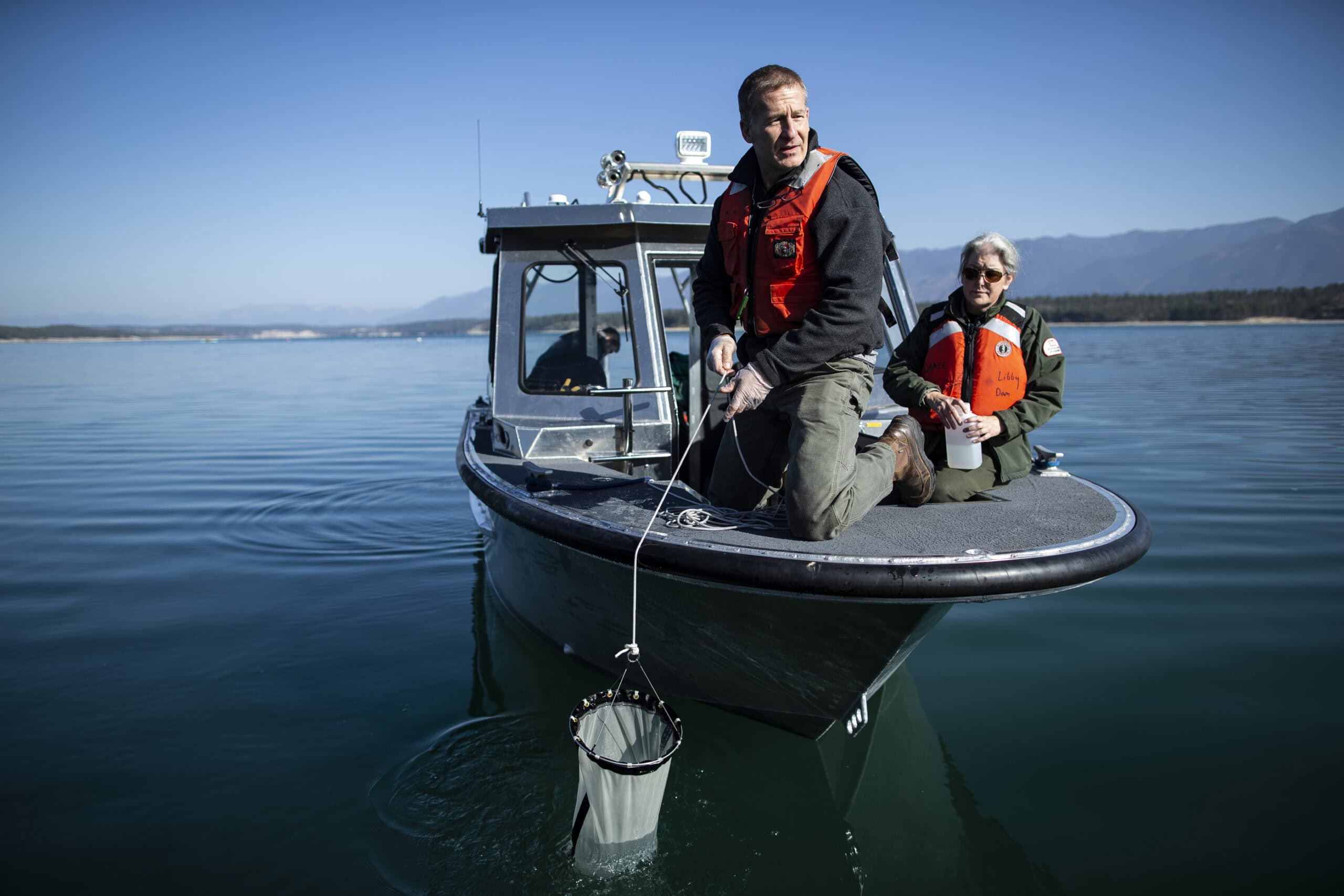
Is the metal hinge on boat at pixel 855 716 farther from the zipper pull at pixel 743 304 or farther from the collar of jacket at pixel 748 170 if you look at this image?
the collar of jacket at pixel 748 170

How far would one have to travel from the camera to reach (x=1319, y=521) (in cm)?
649

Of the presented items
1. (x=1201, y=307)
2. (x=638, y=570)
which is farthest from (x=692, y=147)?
(x=1201, y=307)

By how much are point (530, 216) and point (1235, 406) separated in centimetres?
1308

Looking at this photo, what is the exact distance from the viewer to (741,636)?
10.2 feet

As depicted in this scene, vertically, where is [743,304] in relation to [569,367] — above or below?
above

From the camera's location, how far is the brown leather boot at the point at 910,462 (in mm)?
3096

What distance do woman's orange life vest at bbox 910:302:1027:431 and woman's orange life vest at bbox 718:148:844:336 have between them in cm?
84

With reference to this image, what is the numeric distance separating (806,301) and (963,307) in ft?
3.10

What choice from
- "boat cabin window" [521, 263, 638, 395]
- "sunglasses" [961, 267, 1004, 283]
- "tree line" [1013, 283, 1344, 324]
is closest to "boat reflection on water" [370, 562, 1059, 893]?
"boat cabin window" [521, 263, 638, 395]

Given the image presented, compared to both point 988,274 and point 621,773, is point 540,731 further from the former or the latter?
point 988,274

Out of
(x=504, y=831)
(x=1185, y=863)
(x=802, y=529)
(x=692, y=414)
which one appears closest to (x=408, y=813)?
(x=504, y=831)

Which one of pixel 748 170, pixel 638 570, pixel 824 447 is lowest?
pixel 638 570

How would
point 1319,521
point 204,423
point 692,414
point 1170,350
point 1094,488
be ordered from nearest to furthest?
1. point 1094,488
2. point 692,414
3. point 1319,521
4. point 204,423
5. point 1170,350

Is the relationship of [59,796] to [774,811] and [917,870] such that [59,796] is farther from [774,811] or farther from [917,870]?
[917,870]
